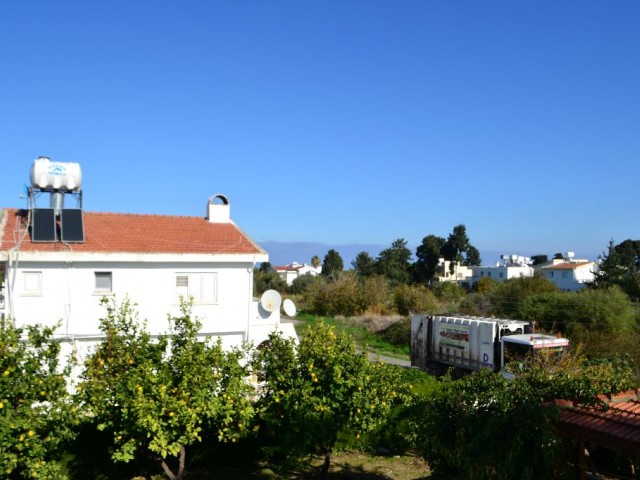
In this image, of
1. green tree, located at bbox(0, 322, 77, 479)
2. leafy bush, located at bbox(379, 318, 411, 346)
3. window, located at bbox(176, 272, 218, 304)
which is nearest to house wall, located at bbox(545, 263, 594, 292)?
leafy bush, located at bbox(379, 318, 411, 346)

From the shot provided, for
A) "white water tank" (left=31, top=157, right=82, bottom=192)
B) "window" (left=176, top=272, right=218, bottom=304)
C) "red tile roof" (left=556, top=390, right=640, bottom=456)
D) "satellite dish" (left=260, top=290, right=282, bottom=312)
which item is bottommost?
"red tile roof" (left=556, top=390, right=640, bottom=456)

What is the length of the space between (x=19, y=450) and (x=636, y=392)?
1119 cm

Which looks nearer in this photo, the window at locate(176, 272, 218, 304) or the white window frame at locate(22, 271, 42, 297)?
the white window frame at locate(22, 271, 42, 297)

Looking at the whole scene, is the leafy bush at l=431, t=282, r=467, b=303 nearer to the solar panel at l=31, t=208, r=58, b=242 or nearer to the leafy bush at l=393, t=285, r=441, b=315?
the leafy bush at l=393, t=285, r=441, b=315

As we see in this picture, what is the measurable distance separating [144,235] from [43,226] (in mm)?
3686

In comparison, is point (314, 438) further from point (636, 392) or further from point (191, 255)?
point (191, 255)

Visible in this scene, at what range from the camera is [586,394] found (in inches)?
392

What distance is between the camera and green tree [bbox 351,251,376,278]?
288 ft

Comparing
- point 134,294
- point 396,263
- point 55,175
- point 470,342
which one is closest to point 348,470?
point 134,294

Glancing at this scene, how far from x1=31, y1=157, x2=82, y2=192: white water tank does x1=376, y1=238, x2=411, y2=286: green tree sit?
58.6m

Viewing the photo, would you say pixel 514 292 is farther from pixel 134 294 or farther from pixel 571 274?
pixel 571 274

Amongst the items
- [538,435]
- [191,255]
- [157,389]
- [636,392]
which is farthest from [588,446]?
[191,255]

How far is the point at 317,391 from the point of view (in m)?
13.2

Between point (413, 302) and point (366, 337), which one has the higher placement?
point (413, 302)
